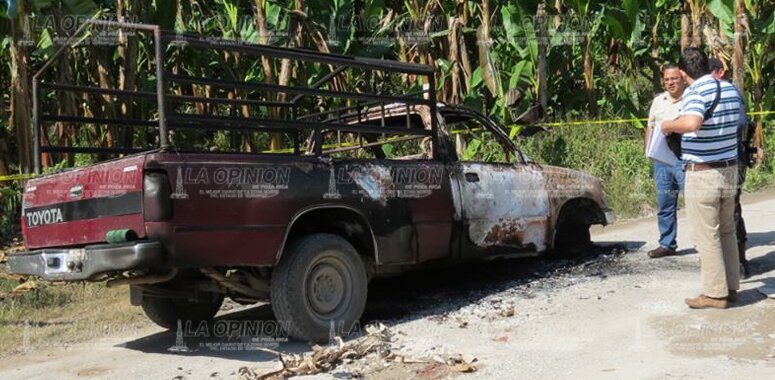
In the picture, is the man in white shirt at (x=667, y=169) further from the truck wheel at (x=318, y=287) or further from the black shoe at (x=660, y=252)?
the truck wheel at (x=318, y=287)

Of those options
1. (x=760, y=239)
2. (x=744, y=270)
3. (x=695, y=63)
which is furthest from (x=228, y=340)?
(x=760, y=239)

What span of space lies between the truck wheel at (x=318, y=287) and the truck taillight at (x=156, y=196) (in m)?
0.97

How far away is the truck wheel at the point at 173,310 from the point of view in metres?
6.45

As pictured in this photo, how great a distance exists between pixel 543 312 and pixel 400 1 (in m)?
9.83

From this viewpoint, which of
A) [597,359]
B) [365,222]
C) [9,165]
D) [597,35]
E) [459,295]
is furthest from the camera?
[597,35]

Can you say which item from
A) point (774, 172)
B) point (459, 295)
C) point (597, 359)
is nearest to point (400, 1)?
point (774, 172)

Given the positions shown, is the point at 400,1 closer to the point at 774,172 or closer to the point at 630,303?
the point at 774,172

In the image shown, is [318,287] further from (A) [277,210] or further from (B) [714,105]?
(B) [714,105]

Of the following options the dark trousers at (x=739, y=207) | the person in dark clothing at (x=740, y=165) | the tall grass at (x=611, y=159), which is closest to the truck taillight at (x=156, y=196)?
the person in dark clothing at (x=740, y=165)

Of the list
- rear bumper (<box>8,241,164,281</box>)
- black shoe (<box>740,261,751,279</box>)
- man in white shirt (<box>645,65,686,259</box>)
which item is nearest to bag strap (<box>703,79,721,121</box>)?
man in white shirt (<box>645,65,686,259</box>)

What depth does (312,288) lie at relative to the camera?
566 centimetres

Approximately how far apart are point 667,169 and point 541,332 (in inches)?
109

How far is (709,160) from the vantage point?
5.52m

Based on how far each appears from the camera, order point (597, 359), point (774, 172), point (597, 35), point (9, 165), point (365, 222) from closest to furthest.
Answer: point (597, 359) → point (365, 222) → point (9, 165) → point (774, 172) → point (597, 35)
